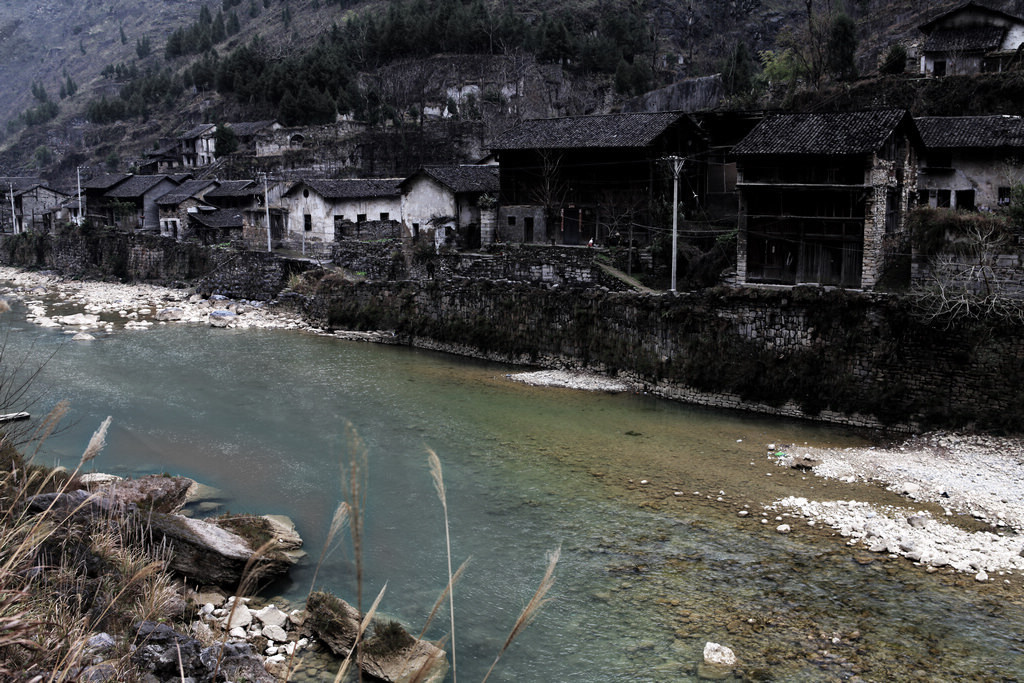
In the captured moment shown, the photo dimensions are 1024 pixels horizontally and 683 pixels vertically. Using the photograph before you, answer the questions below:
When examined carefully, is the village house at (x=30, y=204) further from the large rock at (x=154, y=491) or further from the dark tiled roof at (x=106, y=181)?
the large rock at (x=154, y=491)

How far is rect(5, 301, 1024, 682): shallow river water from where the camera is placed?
9.39 metres

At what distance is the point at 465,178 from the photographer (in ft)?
110

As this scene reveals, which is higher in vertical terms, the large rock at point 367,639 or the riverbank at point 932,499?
the riverbank at point 932,499

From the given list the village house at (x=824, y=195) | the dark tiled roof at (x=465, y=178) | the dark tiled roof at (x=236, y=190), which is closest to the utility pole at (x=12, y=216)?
the dark tiled roof at (x=236, y=190)

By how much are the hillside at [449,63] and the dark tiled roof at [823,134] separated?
43.7 feet

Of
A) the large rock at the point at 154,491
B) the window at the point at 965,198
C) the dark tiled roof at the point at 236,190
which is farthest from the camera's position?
the dark tiled roof at the point at 236,190

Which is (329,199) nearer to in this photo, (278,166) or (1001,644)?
(278,166)

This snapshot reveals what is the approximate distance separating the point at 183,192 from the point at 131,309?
1401cm

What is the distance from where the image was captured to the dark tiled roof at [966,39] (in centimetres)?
2870

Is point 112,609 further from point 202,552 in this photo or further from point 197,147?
point 197,147

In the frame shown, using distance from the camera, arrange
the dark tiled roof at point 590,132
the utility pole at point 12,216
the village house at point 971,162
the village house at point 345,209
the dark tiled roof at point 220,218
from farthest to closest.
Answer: the utility pole at point 12,216 < the dark tiled roof at point 220,218 < the village house at point 345,209 < the dark tiled roof at point 590,132 < the village house at point 971,162

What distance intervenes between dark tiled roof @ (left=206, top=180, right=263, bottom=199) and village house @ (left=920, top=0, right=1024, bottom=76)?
101 ft

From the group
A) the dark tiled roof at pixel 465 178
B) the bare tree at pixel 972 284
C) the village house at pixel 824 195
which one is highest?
the dark tiled roof at pixel 465 178

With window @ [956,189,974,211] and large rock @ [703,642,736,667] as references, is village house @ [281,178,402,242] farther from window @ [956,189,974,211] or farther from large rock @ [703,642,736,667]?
large rock @ [703,642,736,667]
